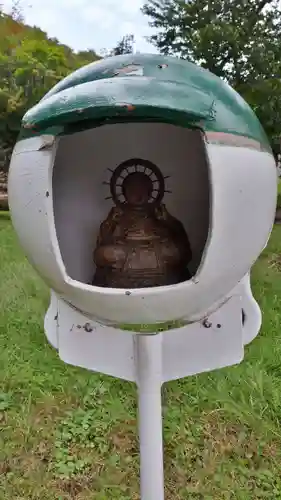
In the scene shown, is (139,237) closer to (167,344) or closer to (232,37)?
(167,344)

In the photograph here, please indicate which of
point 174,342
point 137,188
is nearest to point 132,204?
point 137,188

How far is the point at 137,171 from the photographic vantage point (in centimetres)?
145

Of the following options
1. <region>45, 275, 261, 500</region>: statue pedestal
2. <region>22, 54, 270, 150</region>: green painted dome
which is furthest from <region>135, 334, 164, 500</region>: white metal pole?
<region>22, 54, 270, 150</region>: green painted dome

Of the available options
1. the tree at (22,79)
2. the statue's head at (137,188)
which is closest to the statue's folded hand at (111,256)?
the statue's head at (137,188)

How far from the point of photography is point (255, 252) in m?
1.18

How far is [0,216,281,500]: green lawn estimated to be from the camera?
2402mm

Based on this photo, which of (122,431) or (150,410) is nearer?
(150,410)

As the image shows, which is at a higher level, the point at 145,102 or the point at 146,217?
the point at 145,102

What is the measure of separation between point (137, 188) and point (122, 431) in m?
1.70

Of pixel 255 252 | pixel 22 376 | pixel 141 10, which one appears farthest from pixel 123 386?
pixel 141 10

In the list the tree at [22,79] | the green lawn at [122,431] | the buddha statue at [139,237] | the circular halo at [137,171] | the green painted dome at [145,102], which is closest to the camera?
the green painted dome at [145,102]

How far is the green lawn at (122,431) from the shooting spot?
2402 mm

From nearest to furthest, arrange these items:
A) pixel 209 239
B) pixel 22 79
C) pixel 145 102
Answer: pixel 145 102, pixel 209 239, pixel 22 79

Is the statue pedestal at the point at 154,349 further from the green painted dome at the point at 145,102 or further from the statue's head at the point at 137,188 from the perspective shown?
the green painted dome at the point at 145,102
